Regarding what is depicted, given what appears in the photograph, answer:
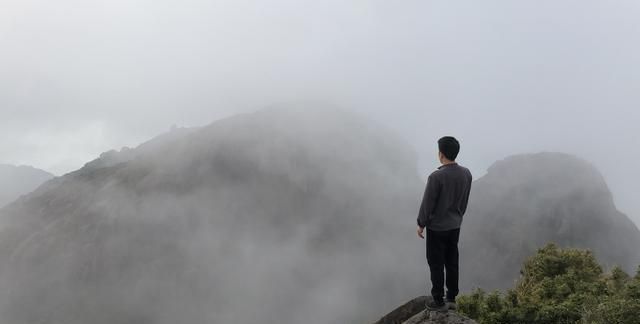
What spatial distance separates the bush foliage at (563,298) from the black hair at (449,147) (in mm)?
9840

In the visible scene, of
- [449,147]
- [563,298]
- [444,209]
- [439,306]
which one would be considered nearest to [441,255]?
[444,209]

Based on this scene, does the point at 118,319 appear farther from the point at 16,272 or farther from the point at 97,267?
the point at 16,272

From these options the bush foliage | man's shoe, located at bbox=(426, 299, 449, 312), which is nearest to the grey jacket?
man's shoe, located at bbox=(426, 299, 449, 312)

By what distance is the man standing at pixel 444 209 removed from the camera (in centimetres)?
1037

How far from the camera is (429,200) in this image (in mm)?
10367

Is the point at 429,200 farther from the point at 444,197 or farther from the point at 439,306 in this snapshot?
the point at 439,306

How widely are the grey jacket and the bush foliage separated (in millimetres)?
9127

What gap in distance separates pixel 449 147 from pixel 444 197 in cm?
114

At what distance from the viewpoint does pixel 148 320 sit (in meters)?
176

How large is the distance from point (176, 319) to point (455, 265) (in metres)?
189

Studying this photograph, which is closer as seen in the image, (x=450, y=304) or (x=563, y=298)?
(x=450, y=304)

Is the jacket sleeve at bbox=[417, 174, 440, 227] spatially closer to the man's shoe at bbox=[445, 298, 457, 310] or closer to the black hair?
the black hair

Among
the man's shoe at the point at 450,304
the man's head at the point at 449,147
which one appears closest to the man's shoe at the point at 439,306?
the man's shoe at the point at 450,304

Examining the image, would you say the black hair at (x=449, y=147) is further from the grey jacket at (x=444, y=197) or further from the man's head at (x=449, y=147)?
the grey jacket at (x=444, y=197)
